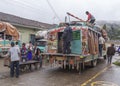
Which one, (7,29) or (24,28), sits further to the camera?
(24,28)

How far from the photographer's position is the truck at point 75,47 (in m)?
13.2

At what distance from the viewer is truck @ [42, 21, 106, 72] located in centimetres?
1324

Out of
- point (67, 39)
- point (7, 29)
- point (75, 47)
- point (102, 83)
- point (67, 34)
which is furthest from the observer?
point (7, 29)

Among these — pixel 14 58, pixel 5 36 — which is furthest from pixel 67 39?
pixel 5 36

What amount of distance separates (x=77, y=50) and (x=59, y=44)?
1476 millimetres

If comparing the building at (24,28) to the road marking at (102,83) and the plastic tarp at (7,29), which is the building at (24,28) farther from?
the road marking at (102,83)

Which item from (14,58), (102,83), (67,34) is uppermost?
(67,34)

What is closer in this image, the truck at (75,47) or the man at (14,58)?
the man at (14,58)

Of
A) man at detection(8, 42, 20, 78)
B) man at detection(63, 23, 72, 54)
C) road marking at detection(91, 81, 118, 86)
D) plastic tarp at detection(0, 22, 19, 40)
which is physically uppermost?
plastic tarp at detection(0, 22, 19, 40)

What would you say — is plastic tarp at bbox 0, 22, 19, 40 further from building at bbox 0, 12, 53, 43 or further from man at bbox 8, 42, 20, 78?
man at bbox 8, 42, 20, 78

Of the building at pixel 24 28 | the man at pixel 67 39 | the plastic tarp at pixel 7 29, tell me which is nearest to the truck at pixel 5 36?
the plastic tarp at pixel 7 29

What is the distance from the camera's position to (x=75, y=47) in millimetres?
14156

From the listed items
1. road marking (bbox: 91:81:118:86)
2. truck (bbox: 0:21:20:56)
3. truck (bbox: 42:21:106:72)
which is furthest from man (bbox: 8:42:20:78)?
truck (bbox: 0:21:20:56)

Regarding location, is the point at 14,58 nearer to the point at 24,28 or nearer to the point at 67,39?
the point at 67,39
